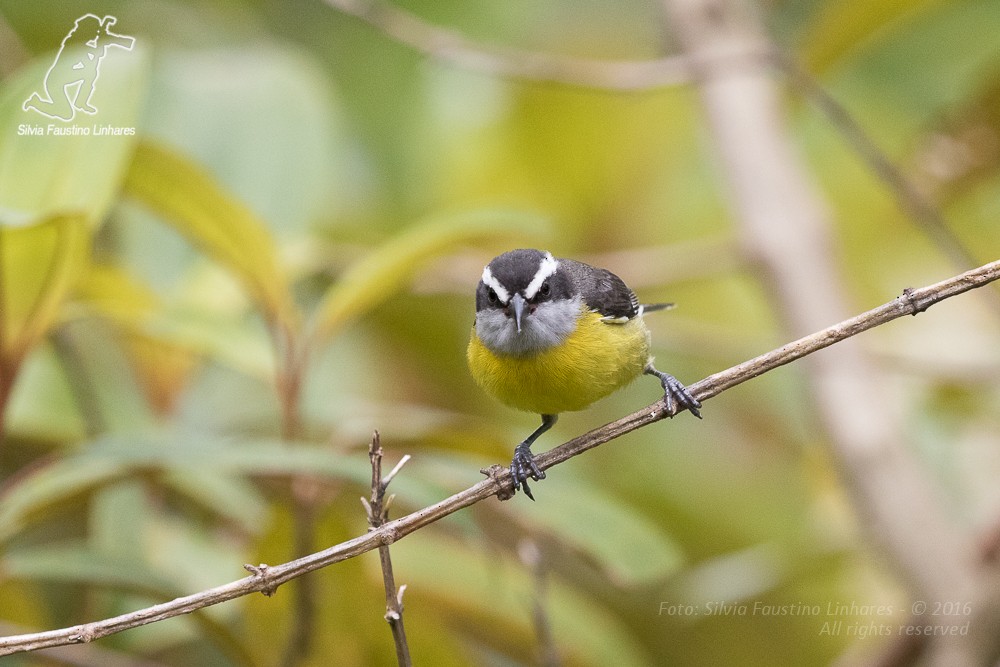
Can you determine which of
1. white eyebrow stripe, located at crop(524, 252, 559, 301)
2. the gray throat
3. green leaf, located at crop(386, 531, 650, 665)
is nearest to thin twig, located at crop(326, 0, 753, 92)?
white eyebrow stripe, located at crop(524, 252, 559, 301)

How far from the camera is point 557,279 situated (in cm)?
258

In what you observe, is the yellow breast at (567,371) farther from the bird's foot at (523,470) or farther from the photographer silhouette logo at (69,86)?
the photographer silhouette logo at (69,86)

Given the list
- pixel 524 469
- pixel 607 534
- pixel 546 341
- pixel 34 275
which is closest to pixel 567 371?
pixel 546 341

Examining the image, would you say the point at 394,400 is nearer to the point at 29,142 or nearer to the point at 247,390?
the point at 247,390

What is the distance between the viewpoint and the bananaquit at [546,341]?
237cm

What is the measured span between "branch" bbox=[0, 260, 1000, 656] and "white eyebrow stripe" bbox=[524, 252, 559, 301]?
0.82m

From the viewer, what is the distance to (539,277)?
249 centimetres

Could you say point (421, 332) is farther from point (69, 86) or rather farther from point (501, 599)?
point (69, 86)

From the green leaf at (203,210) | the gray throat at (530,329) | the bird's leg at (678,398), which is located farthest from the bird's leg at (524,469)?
the green leaf at (203,210)

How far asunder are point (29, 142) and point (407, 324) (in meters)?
1.60

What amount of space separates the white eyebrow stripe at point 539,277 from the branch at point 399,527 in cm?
82

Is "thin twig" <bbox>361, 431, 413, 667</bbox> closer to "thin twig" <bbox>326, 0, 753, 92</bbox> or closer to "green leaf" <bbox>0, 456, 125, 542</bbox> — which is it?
"green leaf" <bbox>0, 456, 125, 542</bbox>

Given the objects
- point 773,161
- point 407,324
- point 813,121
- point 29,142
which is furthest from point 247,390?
point 813,121

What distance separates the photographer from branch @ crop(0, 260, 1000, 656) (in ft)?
4.74
